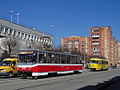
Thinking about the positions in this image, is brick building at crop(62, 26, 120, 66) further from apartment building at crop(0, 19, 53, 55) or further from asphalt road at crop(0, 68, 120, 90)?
asphalt road at crop(0, 68, 120, 90)

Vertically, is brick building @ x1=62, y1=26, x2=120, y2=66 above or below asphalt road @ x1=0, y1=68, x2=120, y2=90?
above

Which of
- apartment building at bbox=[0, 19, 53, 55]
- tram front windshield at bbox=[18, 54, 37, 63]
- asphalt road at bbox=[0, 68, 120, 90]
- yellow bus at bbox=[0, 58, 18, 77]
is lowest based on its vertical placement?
asphalt road at bbox=[0, 68, 120, 90]

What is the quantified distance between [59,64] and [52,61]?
1.66 metres

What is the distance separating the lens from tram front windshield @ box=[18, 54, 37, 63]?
1886 centimetres

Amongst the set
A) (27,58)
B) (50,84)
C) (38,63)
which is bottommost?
(50,84)

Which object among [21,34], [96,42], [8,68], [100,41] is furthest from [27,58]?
[96,42]

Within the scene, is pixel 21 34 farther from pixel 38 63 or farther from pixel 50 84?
pixel 50 84

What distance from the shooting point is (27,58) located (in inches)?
755

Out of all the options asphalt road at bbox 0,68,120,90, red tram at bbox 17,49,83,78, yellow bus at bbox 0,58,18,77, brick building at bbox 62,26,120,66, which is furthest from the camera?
brick building at bbox 62,26,120,66

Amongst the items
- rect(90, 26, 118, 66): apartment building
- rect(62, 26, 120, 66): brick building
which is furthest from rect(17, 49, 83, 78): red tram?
rect(90, 26, 118, 66): apartment building

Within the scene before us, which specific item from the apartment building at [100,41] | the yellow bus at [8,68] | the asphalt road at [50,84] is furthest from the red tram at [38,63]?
the apartment building at [100,41]

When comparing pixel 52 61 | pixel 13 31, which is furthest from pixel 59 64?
pixel 13 31

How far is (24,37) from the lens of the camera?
207ft

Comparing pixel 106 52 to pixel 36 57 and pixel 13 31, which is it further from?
pixel 36 57
